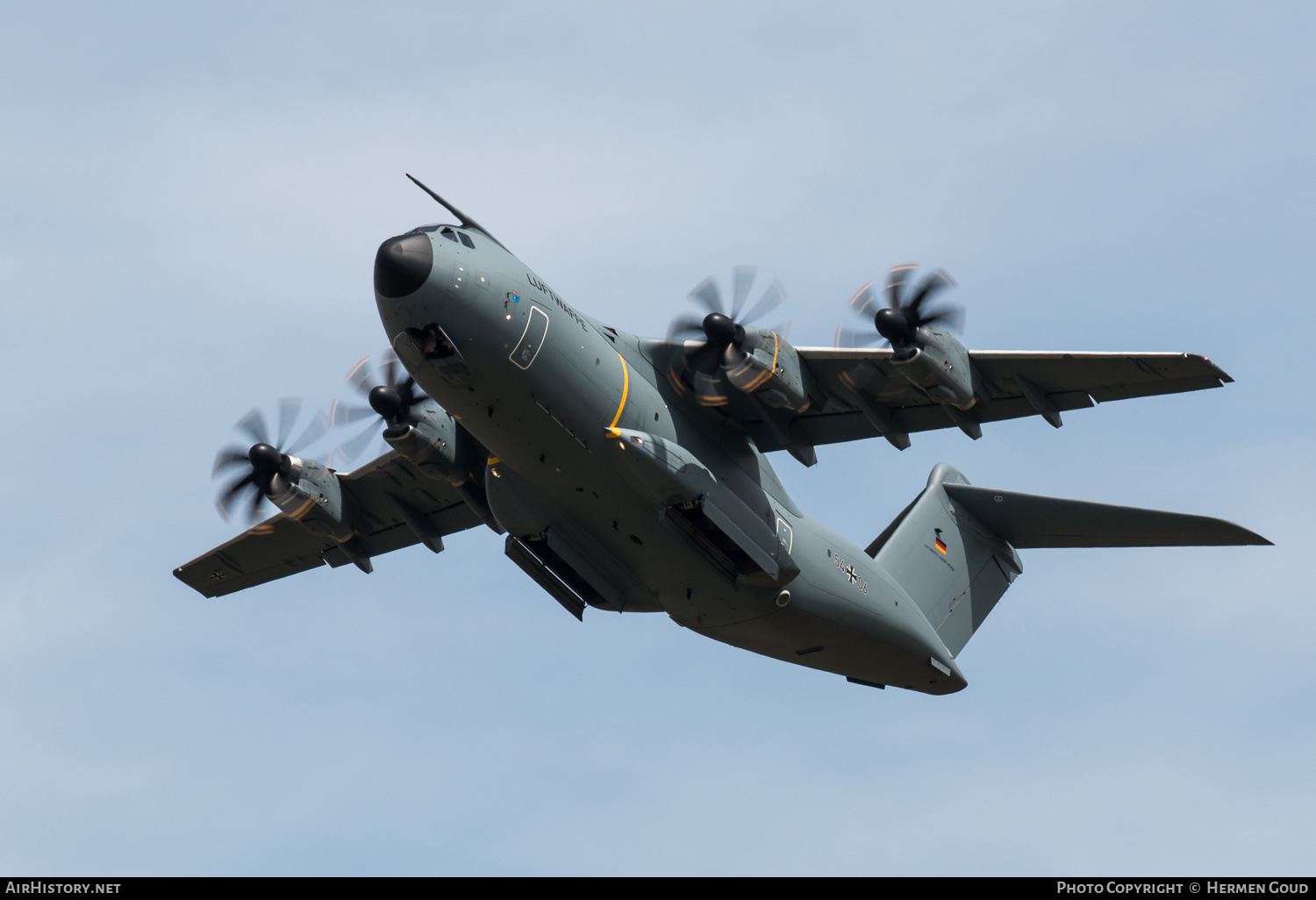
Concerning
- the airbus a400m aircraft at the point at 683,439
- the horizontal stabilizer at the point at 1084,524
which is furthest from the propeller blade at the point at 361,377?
the horizontal stabilizer at the point at 1084,524

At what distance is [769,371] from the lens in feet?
55.0

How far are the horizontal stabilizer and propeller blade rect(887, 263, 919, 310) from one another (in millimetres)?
5058

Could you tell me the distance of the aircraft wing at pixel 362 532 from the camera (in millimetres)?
20844

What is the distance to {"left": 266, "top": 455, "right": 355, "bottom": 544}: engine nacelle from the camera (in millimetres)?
19922

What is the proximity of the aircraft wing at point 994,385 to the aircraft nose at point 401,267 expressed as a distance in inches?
185

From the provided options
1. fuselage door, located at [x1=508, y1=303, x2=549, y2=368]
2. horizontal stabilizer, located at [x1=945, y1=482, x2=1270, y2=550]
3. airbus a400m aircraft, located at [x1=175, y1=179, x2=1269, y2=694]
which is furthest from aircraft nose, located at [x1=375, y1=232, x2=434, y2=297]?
horizontal stabilizer, located at [x1=945, y1=482, x2=1270, y2=550]

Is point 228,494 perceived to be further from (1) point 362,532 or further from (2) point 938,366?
(2) point 938,366

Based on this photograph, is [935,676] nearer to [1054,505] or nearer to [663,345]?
[1054,505]

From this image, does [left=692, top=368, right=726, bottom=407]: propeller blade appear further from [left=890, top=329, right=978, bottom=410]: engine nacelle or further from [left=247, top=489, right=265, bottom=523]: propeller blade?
[left=247, top=489, right=265, bottom=523]: propeller blade

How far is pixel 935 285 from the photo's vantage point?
16.7m

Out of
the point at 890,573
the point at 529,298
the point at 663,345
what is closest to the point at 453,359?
the point at 529,298

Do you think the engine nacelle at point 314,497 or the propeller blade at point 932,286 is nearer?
the propeller blade at point 932,286

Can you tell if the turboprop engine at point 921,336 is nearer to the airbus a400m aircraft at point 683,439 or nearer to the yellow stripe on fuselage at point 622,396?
the airbus a400m aircraft at point 683,439
